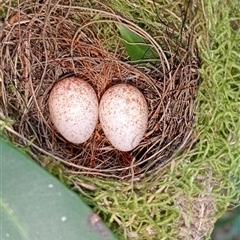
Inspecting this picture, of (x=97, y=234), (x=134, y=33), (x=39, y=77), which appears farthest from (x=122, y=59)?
(x=97, y=234)

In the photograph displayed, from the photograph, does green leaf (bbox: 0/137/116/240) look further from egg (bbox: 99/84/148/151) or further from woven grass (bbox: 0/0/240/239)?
egg (bbox: 99/84/148/151)

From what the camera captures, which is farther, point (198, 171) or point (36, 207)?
point (198, 171)

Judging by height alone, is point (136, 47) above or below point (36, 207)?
above

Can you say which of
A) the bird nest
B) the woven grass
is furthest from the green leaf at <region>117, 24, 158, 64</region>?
the woven grass

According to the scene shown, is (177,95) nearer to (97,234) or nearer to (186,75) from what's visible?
(186,75)

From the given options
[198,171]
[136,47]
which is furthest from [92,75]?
[198,171]

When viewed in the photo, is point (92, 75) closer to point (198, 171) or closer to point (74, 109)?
point (74, 109)

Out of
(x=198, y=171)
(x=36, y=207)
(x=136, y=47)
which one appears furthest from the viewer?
(x=136, y=47)
